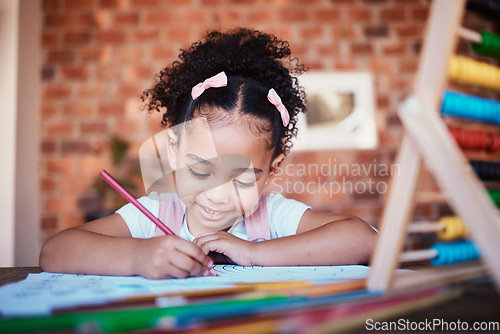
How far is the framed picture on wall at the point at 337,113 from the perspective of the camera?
6.97 ft

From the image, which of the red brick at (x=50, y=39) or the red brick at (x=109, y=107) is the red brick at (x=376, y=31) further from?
the red brick at (x=50, y=39)

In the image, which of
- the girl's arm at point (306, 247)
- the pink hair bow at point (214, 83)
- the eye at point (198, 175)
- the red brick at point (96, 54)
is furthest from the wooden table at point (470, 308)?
the red brick at point (96, 54)

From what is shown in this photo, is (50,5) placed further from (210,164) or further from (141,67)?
(210,164)

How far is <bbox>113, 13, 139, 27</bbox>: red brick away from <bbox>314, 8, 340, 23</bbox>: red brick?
3.23ft

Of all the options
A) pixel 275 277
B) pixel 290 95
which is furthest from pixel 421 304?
pixel 290 95

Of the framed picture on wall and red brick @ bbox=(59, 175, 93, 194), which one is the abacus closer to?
the framed picture on wall

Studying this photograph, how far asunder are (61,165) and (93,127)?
264 millimetres

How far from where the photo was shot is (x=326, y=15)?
7.22ft

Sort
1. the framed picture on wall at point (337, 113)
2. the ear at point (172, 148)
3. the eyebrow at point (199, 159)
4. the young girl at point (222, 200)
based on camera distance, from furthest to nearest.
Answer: the framed picture on wall at point (337, 113) → the ear at point (172, 148) → the eyebrow at point (199, 159) → the young girl at point (222, 200)

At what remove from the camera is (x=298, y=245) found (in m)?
0.72

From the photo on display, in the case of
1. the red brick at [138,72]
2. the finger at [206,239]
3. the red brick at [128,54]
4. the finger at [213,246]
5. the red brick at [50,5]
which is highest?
the red brick at [50,5]

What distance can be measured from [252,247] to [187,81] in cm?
50

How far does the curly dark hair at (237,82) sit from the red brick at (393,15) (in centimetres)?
128

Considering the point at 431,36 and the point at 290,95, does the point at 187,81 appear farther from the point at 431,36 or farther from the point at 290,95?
the point at 431,36
